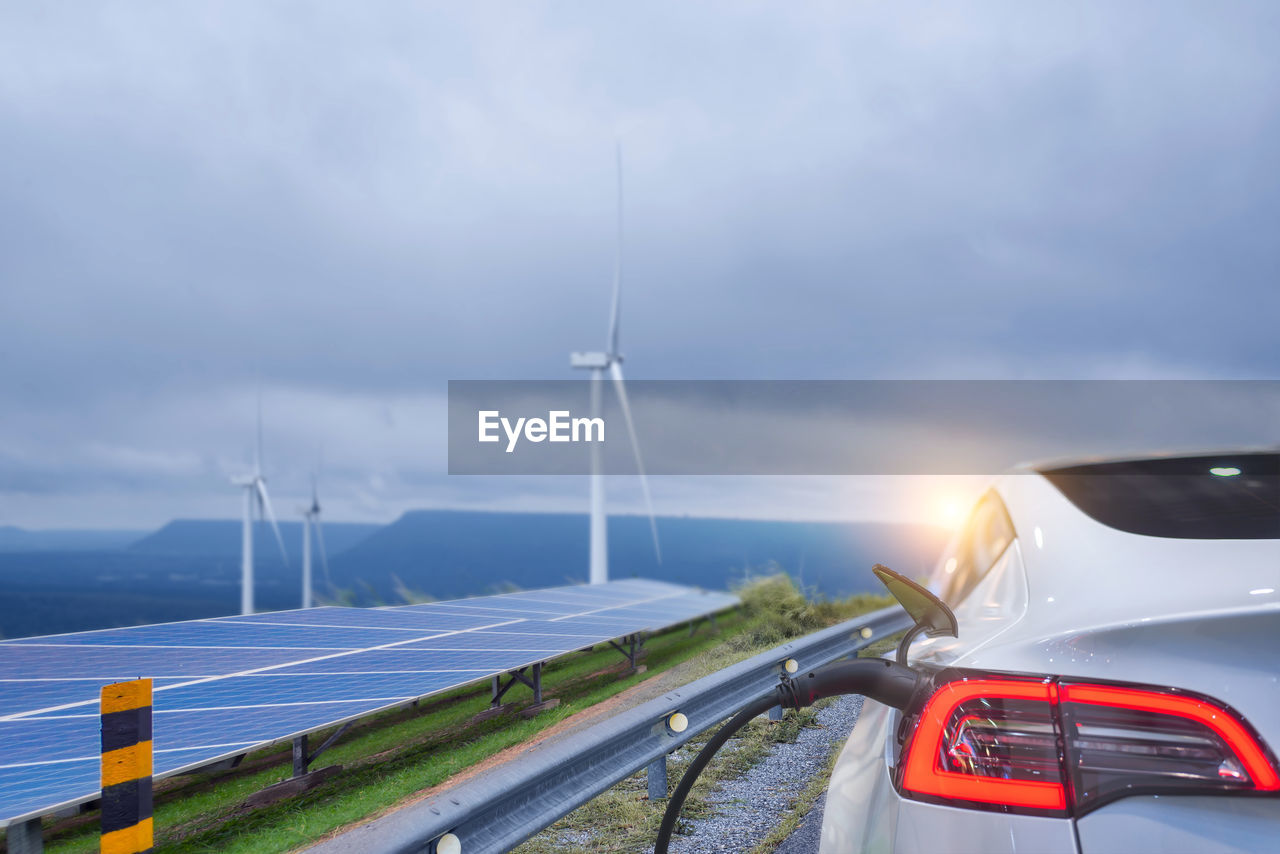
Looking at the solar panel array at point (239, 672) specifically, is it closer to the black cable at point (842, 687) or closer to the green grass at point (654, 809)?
the green grass at point (654, 809)

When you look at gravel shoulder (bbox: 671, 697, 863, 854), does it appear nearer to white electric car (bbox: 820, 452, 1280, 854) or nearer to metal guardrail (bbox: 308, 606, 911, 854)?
metal guardrail (bbox: 308, 606, 911, 854)

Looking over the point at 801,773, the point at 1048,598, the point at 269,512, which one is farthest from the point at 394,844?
the point at 269,512

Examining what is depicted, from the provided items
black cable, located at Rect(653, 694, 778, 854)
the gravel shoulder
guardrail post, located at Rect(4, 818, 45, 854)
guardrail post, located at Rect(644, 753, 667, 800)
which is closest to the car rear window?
black cable, located at Rect(653, 694, 778, 854)

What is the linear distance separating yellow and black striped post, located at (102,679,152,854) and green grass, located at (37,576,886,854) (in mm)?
1965

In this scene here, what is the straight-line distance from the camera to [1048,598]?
142 cm

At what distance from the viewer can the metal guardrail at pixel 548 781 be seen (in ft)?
7.45

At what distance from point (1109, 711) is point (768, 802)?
10.6 ft

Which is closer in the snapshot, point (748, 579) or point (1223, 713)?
point (1223, 713)

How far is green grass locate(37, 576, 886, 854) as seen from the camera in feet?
18.1

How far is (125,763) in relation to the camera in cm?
265

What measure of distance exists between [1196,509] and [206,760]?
5.07m

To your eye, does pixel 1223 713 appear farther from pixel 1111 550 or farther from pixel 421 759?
pixel 421 759

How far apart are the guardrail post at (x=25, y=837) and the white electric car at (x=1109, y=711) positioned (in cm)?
452

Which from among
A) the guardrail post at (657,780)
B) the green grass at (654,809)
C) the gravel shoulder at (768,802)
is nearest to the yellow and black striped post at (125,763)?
the green grass at (654,809)
